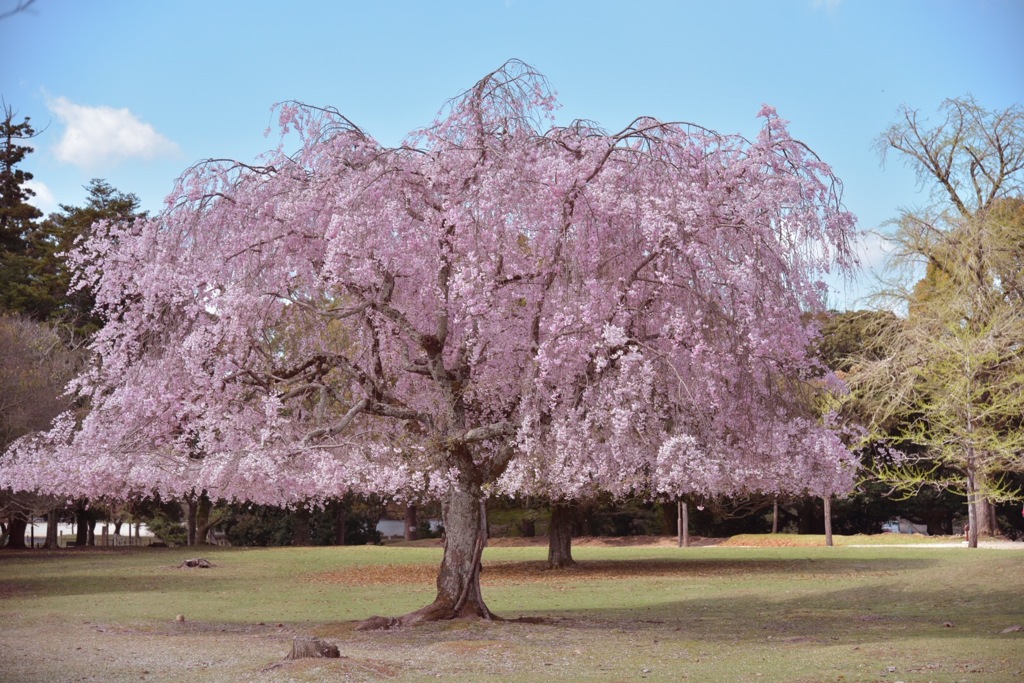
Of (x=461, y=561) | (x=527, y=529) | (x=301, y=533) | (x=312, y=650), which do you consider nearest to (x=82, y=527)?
(x=301, y=533)

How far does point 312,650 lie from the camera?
11938 millimetres

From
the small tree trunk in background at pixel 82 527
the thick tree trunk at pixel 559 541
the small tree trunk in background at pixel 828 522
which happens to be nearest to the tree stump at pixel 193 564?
the thick tree trunk at pixel 559 541

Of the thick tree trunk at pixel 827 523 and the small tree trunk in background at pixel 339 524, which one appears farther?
the small tree trunk in background at pixel 339 524

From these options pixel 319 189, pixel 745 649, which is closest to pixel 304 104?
pixel 319 189

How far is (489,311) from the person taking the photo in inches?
573

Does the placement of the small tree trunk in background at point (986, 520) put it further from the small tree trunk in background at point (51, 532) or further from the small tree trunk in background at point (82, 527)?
the small tree trunk in background at point (82, 527)

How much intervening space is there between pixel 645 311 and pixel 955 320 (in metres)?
21.3

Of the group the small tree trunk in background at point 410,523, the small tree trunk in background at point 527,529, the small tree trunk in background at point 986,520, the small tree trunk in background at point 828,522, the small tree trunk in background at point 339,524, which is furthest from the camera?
the small tree trunk in background at point 527,529

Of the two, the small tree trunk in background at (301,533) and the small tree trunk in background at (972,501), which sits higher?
the small tree trunk in background at (972,501)

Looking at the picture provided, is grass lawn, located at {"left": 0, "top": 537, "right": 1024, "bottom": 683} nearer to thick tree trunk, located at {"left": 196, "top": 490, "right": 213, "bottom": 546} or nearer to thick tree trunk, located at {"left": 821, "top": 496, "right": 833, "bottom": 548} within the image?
thick tree trunk, located at {"left": 821, "top": 496, "right": 833, "bottom": 548}

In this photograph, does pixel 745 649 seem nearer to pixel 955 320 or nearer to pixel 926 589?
pixel 926 589

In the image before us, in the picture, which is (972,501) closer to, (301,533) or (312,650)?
(312,650)

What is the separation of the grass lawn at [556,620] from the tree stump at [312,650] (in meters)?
0.20

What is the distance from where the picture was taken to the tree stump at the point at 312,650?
11906 mm
